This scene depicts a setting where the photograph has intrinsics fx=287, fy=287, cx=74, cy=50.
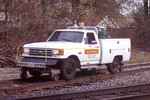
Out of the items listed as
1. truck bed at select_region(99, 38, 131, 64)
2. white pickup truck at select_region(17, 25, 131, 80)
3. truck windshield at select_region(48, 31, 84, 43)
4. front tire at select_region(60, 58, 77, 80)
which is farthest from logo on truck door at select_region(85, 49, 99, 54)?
front tire at select_region(60, 58, 77, 80)

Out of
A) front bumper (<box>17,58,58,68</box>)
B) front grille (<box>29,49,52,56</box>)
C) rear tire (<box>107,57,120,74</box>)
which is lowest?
rear tire (<box>107,57,120,74</box>)

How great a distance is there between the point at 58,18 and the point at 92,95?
1408cm

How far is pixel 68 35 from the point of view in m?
11.6

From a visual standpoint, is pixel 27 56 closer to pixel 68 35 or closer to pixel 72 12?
pixel 68 35

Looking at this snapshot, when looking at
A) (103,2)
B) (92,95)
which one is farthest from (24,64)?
(103,2)

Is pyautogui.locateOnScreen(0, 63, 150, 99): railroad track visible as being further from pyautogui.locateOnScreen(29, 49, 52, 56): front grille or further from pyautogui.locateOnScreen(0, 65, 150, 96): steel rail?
pyautogui.locateOnScreen(29, 49, 52, 56): front grille

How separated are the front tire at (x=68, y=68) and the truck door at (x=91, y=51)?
89 cm

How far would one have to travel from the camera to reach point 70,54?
34.1ft

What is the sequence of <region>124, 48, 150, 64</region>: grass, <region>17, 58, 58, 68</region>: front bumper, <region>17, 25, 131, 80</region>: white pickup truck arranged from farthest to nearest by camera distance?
1. <region>124, 48, 150, 64</region>: grass
2. <region>17, 25, 131, 80</region>: white pickup truck
3. <region>17, 58, 58, 68</region>: front bumper

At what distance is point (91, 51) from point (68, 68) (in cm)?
151

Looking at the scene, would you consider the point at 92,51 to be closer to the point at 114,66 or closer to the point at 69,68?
the point at 69,68

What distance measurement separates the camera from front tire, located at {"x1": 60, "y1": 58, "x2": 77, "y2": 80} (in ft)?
33.3

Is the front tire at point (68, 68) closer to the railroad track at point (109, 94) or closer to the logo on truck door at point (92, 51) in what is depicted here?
the logo on truck door at point (92, 51)

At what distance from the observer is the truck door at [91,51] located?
37.4 ft
